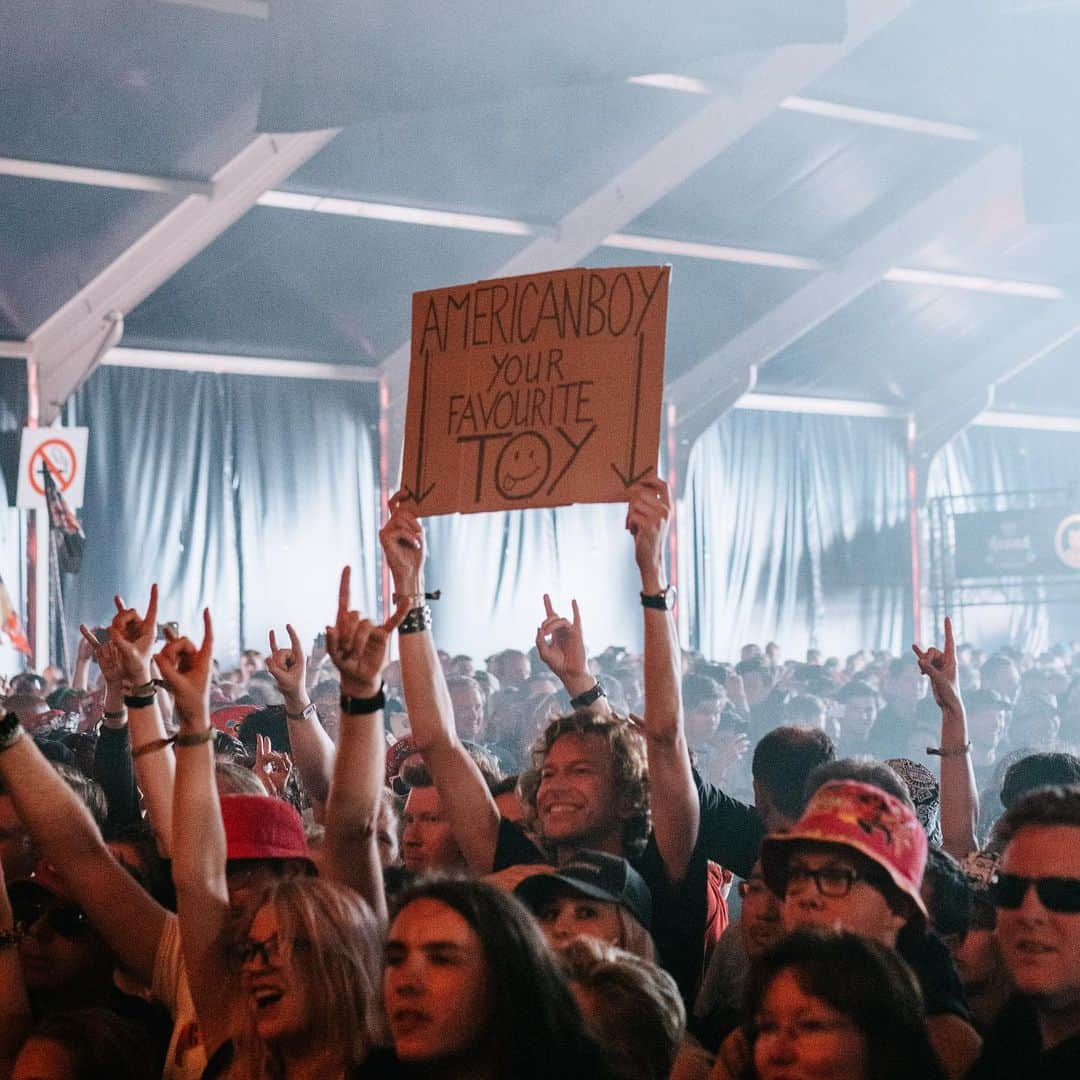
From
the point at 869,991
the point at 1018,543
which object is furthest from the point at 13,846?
the point at 1018,543

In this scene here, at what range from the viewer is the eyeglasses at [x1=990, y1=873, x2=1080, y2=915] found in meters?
2.94

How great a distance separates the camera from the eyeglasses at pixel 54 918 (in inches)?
149

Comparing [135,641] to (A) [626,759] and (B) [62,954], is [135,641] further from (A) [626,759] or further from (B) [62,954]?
(A) [626,759]

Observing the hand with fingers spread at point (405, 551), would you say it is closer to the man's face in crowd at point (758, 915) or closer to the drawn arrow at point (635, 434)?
the drawn arrow at point (635, 434)

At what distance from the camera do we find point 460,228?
1609cm

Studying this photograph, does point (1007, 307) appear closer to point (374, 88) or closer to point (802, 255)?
point (802, 255)

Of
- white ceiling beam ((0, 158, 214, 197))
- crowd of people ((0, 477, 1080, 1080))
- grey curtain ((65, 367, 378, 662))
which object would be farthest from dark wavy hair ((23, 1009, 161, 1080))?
grey curtain ((65, 367, 378, 662))

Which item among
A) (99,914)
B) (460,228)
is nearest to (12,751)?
(99,914)

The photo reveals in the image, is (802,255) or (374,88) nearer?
(374,88)

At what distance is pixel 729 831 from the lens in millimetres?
4336

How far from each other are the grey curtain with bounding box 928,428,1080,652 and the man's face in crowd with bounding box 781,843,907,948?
68.2 ft

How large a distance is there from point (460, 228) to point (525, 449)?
11641 mm

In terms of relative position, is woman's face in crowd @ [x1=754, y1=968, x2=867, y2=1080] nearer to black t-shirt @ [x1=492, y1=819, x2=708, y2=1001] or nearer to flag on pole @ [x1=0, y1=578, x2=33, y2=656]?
black t-shirt @ [x1=492, y1=819, x2=708, y2=1001]

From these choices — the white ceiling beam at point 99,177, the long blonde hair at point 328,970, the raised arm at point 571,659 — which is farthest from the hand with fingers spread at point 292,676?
the white ceiling beam at point 99,177
